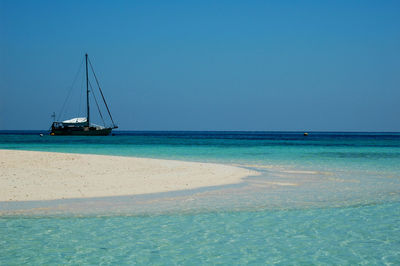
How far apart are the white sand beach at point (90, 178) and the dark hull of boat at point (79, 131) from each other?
308 feet

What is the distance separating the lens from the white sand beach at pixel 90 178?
1431cm

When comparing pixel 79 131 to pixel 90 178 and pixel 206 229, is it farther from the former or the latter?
pixel 206 229

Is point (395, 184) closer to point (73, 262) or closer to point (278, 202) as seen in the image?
point (278, 202)

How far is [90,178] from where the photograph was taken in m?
17.5

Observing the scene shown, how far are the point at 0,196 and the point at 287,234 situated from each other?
9082mm

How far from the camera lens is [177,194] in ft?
48.1

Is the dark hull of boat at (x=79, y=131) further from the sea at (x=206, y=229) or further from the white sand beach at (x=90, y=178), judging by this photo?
the sea at (x=206, y=229)

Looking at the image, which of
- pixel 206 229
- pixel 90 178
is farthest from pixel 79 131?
pixel 206 229

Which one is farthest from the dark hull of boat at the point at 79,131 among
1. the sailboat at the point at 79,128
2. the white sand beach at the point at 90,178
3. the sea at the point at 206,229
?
the sea at the point at 206,229

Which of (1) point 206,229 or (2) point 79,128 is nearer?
(1) point 206,229

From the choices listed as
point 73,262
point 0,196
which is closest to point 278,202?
point 73,262

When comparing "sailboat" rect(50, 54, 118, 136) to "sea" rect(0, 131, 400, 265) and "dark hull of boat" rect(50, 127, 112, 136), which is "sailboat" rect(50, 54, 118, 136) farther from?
"sea" rect(0, 131, 400, 265)

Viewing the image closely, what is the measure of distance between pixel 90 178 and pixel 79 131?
336 feet

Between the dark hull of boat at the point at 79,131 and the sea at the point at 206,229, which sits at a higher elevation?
the dark hull of boat at the point at 79,131
